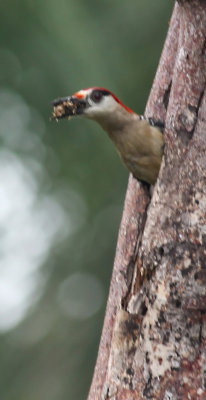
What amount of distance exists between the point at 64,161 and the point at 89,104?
8.43 m

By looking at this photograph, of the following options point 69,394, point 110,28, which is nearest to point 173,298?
point 69,394

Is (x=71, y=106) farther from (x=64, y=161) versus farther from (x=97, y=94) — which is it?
(x=64, y=161)

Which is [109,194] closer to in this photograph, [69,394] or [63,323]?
[63,323]

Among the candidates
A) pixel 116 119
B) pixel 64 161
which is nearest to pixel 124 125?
pixel 116 119

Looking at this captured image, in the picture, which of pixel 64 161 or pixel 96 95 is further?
pixel 64 161

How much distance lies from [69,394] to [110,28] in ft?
14.5

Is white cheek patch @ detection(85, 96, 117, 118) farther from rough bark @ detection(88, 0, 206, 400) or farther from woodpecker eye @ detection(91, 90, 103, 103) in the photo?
rough bark @ detection(88, 0, 206, 400)

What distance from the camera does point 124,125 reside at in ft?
13.2

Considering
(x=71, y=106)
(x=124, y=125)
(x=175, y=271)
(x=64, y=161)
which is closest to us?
(x=175, y=271)

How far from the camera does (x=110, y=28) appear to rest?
39.9 ft

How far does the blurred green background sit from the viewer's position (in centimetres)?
1138

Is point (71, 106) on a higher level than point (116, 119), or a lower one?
higher

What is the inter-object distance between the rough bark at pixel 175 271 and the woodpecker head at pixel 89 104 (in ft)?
0.78

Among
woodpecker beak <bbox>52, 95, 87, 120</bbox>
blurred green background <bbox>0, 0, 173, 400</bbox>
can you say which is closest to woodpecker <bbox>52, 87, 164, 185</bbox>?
woodpecker beak <bbox>52, 95, 87, 120</bbox>
